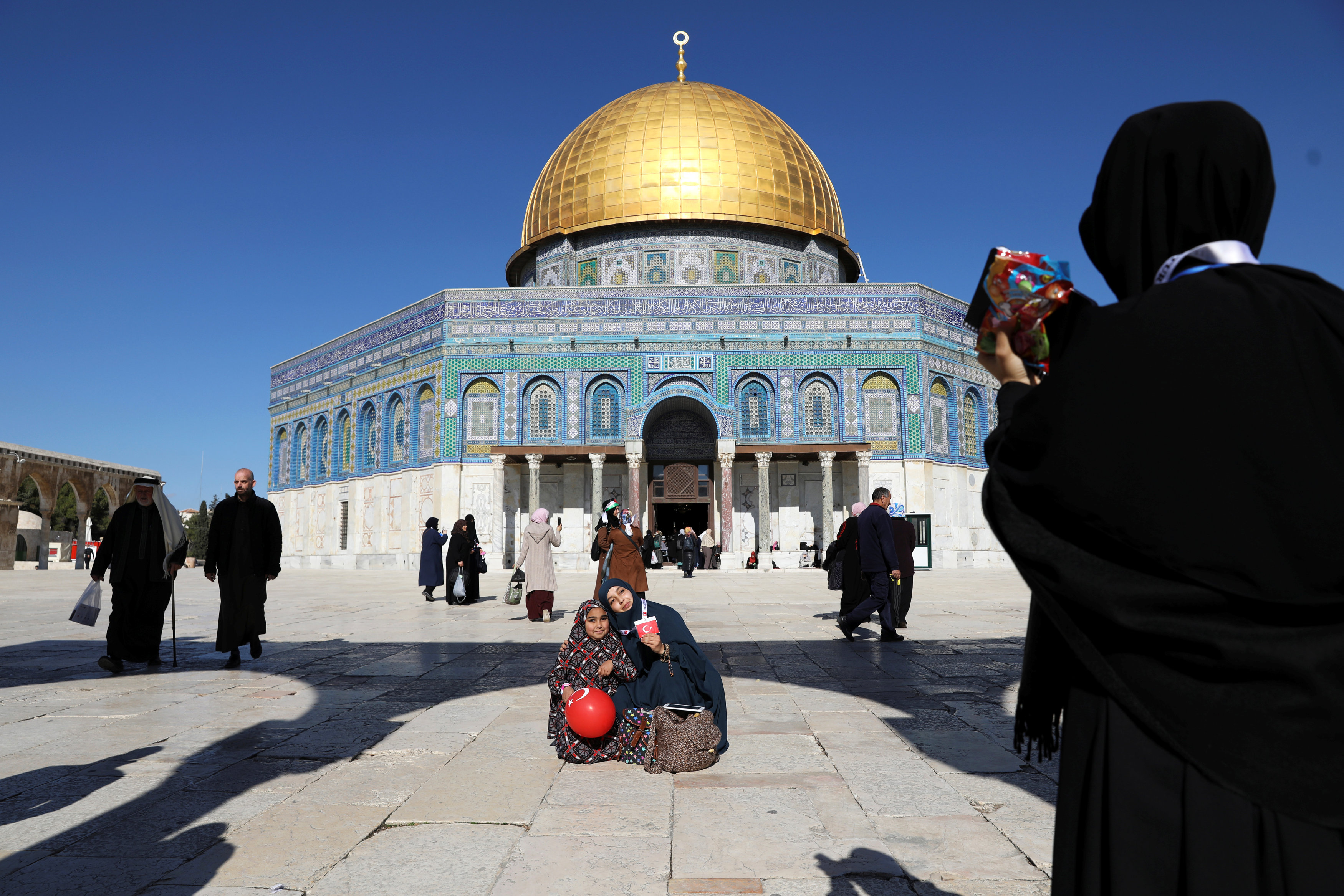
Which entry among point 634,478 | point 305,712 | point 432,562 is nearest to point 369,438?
point 634,478

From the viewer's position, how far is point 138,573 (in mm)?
6371

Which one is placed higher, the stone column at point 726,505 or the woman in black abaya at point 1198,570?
the stone column at point 726,505

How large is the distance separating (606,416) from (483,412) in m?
3.32

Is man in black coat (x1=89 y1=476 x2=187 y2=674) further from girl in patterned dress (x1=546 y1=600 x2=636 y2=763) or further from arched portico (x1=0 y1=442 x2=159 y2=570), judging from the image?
arched portico (x1=0 y1=442 x2=159 y2=570)

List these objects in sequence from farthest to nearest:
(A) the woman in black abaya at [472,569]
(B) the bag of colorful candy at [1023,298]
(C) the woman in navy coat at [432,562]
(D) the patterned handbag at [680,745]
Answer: (C) the woman in navy coat at [432,562] → (A) the woman in black abaya at [472,569] → (D) the patterned handbag at [680,745] → (B) the bag of colorful candy at [1023,298]

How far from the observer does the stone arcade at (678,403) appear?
2441cm

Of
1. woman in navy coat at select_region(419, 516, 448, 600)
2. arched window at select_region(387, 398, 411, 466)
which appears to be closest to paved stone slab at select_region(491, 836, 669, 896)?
woman in navy coat at select_region(419, 516, 448, 600)

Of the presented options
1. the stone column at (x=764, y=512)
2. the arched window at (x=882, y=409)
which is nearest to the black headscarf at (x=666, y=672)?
the stone column at (x=764, y=512)

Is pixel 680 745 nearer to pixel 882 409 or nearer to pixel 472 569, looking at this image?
pixel 472 569

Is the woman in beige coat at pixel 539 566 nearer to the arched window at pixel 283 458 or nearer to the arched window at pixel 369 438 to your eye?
the arched window at pixel 369 438

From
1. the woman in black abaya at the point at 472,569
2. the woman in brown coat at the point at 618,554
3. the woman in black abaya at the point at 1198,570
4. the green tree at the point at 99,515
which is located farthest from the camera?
the green tree at the point at 99,515

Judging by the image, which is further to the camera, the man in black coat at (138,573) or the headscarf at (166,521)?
the headscarf at (166,521)

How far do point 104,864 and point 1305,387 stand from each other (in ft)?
9.60

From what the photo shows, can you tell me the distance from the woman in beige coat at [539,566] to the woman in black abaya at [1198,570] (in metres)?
8.36
